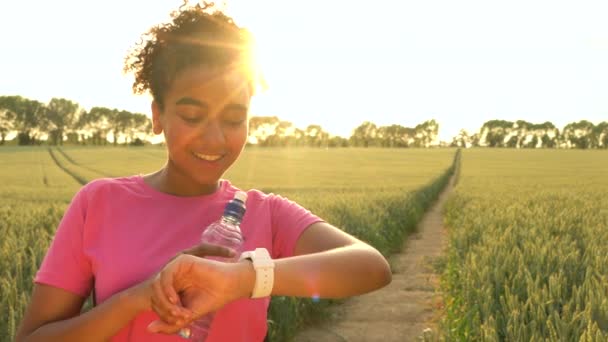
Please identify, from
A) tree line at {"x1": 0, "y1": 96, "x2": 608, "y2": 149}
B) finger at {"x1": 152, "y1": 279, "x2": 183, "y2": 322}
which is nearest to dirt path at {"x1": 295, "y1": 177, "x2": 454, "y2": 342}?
finger at {"x1": 152, "y1": 279, "x2": 183, "y2": 322}

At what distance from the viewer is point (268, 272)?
1.46 m

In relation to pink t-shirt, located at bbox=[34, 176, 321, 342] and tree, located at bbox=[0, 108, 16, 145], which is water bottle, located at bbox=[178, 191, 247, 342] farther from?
tree, located at bbox=[0, 108, 16, 145]

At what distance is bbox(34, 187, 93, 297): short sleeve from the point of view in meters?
1.66

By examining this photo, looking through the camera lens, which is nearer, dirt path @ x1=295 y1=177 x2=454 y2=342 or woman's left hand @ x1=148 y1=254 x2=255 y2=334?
woman's left hand @ x1=148 y1=254 x2=255 y2=334

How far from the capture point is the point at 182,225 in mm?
1864

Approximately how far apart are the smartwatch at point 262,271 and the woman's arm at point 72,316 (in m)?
0.28

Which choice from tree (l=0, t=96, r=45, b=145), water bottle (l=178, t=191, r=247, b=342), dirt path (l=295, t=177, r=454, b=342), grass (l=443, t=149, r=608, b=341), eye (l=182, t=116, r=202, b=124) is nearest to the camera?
water bottle (l=178, t=191, r=247, b=342)

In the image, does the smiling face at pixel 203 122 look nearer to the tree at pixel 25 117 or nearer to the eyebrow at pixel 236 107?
the eyebrow at pixel 236 107

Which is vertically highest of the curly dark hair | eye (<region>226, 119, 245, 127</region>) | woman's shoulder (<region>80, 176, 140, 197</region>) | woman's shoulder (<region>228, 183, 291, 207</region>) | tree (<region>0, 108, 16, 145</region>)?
the curly dark hair

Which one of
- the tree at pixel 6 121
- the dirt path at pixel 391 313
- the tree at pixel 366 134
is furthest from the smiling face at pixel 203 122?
the tree at pixel 366 134

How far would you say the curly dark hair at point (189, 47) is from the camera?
186 cm

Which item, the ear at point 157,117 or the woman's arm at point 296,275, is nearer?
the woman's arm at point 296,275

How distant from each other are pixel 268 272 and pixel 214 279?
0.16 meters

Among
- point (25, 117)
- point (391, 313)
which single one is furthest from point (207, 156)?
point (25, 117)
